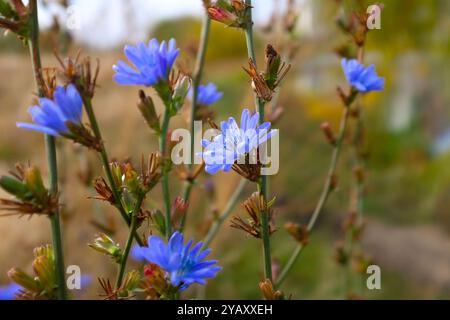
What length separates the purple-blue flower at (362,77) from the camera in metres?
0.88

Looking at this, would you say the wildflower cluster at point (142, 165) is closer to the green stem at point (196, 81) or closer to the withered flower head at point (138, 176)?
the withered flower head at point (138, 176)

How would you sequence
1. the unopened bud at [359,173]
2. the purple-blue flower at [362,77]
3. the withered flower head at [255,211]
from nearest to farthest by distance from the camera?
1. the withered flower head at [255,211]
2. the purple-blue flower at [362,77]
3. the unopened bud at [359,173]

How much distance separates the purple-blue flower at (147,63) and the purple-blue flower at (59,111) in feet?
0.27

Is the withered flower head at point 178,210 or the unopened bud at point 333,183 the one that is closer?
the withered flower head at point 178,210

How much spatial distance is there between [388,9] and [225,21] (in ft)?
22.9

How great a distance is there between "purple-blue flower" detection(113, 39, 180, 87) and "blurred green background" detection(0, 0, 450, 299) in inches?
2.0

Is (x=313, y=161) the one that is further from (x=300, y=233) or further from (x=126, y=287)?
(x=126, y=287)

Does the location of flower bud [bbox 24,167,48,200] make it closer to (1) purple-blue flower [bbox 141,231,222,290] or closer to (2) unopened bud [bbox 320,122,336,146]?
(1) purple-blue flower [bbox 141,231,222,290]

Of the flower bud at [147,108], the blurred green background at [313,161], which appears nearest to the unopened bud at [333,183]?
the blurred green background at [313,161]

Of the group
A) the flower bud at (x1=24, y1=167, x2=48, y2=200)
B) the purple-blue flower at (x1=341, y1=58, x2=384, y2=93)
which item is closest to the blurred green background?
the flower bud at (x1=24, y1=167, x2=48, y2=200)

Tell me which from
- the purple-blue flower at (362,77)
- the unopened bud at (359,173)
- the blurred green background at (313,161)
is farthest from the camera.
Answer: the blurred green background at (313,161)

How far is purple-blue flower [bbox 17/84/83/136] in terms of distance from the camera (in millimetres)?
572
